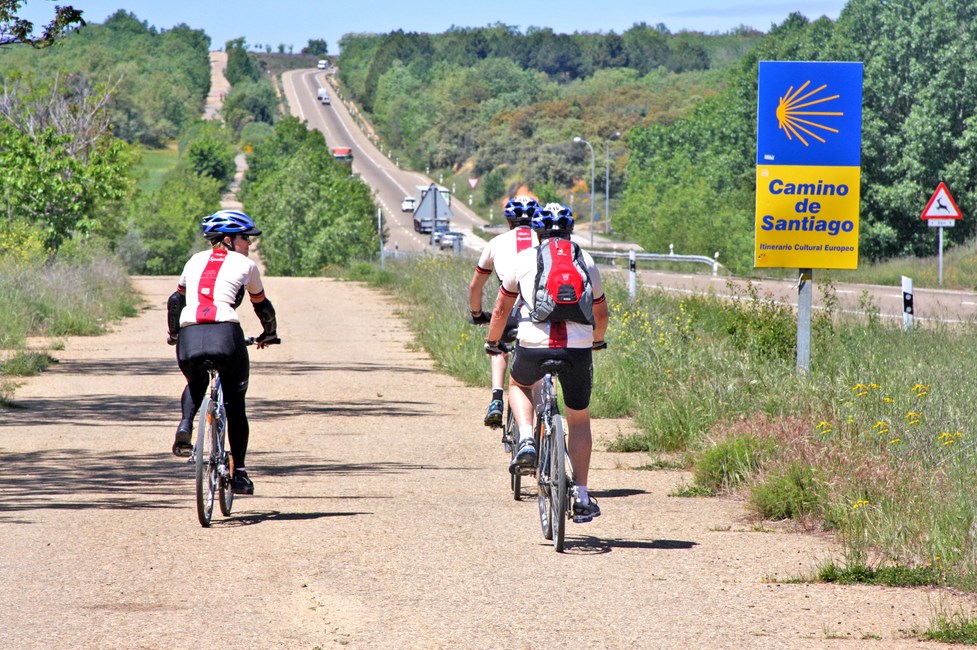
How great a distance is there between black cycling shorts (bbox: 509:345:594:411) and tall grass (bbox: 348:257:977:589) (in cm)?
149

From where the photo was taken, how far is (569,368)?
292 inches

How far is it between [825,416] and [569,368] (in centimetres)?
298

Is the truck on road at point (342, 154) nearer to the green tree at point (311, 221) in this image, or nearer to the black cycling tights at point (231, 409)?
the green tree at point (311, 221)

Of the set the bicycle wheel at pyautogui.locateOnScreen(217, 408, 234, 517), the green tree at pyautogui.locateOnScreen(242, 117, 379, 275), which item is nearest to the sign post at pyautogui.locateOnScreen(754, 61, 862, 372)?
the bicycle wheel at pyautogui.locateOnScreen(217, 408, 234, 517)

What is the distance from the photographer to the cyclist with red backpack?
7.32 metres

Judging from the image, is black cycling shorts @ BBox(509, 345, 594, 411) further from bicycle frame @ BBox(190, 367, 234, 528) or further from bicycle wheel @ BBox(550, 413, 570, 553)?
bicycle frame @ BBox(190, 367, 234, 528)

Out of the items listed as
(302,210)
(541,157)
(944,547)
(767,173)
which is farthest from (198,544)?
(541,157)

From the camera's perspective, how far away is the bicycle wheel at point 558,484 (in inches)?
281

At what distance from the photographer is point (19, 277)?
23.1 metres

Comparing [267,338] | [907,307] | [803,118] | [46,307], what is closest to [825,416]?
[803,118]

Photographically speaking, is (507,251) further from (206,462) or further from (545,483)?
(206,462)

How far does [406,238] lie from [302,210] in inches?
591

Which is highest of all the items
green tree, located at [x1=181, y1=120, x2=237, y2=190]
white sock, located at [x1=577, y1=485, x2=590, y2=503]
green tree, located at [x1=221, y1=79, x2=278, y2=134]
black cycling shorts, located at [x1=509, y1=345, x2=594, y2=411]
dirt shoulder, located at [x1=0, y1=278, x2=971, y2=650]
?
green tree, located at [x1=221, y1=79, x2=278, y2=134]

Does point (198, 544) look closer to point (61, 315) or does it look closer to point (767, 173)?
point (767, 173)
